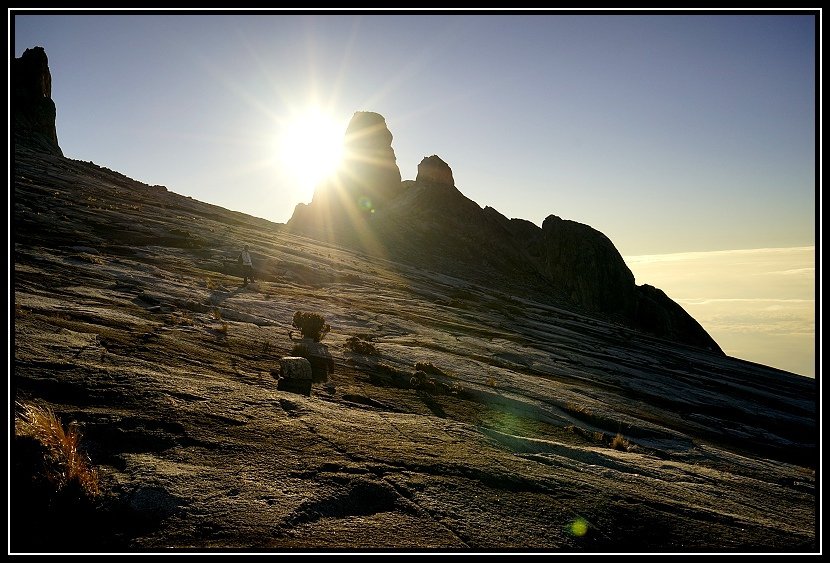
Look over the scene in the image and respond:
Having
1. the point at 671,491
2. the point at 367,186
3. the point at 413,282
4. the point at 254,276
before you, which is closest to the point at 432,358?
the point at 671,491

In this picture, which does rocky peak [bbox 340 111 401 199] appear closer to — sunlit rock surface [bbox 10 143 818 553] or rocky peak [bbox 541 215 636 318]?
rocky peak [bbox 541 215 636 318]

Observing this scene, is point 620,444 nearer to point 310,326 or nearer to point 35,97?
point 310,326

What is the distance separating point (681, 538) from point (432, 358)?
1047 centimetres

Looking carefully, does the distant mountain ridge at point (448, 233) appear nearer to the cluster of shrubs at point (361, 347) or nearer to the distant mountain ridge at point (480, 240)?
the distant mountain ridge at point (480, 240)

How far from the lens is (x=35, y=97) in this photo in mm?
71438

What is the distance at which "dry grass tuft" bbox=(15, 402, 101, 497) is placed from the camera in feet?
17.5

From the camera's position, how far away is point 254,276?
85.1ft

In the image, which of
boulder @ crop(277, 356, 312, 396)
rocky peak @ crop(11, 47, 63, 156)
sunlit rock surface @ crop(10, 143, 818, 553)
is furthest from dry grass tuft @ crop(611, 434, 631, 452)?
rocky peak @ crop(11, 47, 63, 156)

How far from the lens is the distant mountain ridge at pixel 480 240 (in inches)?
2768

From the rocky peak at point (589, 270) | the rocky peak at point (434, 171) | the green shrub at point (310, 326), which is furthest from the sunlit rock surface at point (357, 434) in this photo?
the rocky peak at point (434, 171)

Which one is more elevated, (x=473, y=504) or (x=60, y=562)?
(x=473, y=504)

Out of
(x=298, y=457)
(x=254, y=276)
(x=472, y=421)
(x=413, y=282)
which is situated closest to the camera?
(x=298, y=457)

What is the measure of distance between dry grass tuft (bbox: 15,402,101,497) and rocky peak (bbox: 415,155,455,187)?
91079 millimetres

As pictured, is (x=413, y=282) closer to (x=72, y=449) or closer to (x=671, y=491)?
(x=671, y=491)
